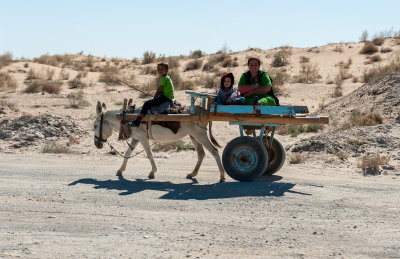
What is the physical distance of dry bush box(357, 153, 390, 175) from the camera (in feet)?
42.6

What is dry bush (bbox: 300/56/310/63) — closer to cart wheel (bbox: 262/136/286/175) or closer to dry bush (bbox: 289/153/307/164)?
dry bush (bbox: 289/153/307/164)

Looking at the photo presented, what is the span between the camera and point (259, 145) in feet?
35.6

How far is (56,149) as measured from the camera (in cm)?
1680

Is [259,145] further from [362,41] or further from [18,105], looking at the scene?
[362,41]

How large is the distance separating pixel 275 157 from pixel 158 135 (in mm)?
2336

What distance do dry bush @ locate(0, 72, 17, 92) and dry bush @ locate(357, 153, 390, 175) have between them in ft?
61.4

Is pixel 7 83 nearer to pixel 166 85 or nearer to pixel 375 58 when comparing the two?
pixel 166 85

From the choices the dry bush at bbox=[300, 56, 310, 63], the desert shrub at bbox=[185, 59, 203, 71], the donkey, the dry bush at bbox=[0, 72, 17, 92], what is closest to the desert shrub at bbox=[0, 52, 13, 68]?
the dry bush at bbox=[0, 72, 17, 92]

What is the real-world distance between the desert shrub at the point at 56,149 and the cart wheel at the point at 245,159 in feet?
22.7

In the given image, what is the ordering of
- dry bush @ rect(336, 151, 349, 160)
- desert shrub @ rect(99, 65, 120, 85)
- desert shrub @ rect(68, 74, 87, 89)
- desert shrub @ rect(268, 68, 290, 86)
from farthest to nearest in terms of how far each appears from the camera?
1. desert shrub @ rect(99, 65, 120, 85)
2. desert shrub @ rect(68, 74, 87, 89)
3. desert shrub @ rect(268, 68, 290, 86)
4. dry bush @ rect(336, 151, 349, 160)

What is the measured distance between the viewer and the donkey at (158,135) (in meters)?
11.6

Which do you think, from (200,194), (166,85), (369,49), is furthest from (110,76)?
(200,194)

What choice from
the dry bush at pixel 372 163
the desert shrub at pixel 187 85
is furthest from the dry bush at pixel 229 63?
the dry bush at pixel 372 163

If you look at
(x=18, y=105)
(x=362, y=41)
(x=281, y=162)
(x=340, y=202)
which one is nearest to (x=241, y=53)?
(x=362, y=41)
